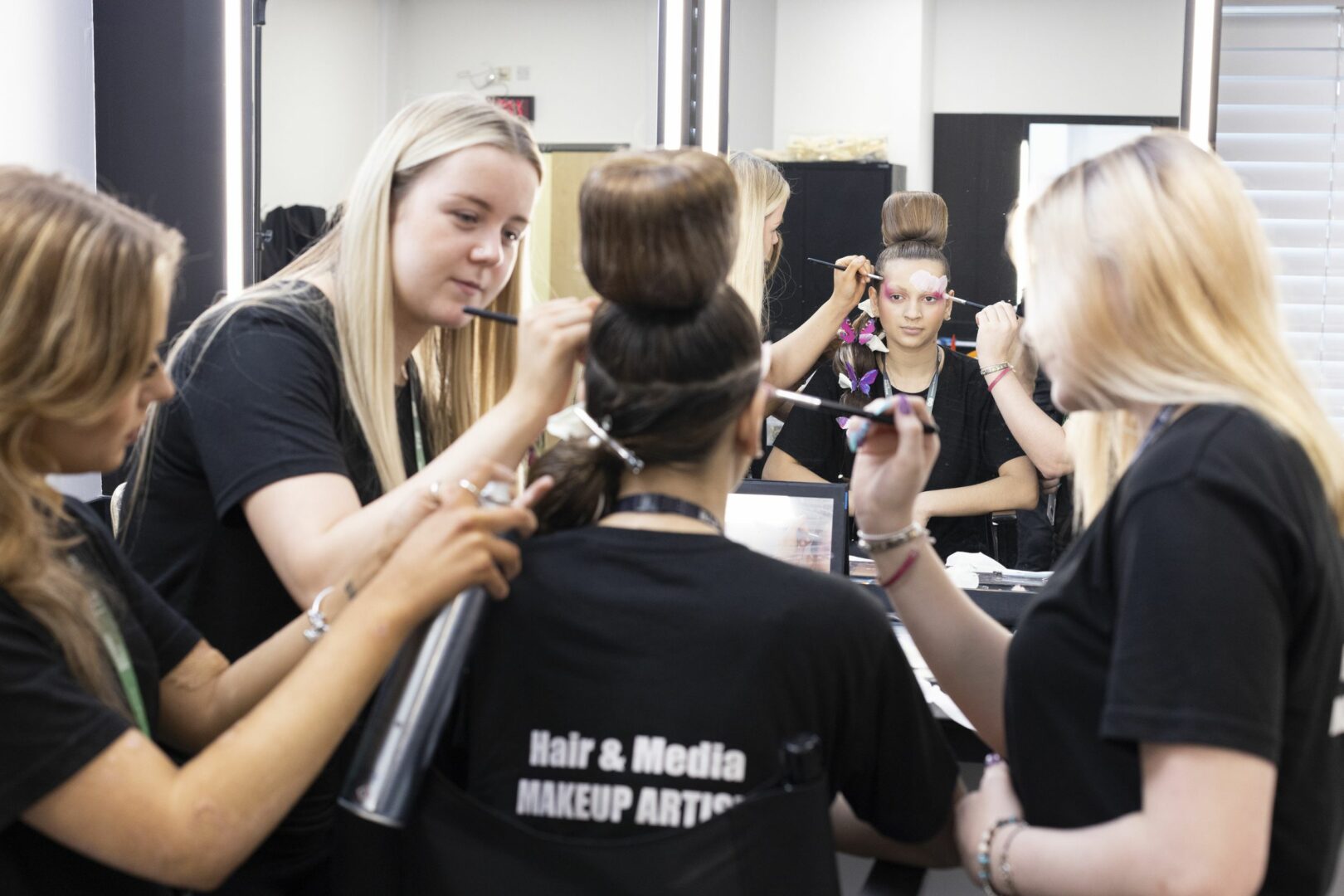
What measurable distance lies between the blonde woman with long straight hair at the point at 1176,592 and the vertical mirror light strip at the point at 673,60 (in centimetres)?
176

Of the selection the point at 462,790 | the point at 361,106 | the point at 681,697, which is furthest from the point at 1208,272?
the point at 361,106

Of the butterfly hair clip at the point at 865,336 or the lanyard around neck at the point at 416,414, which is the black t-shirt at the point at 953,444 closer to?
the butterfly hair clip at the point at 865,336

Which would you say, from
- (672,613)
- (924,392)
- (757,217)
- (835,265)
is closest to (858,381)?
(924,392)

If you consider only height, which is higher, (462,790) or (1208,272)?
(1208,272)

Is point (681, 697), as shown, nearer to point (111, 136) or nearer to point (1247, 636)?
point (1247, 636)

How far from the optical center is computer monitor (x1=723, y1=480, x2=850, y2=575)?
2.02m

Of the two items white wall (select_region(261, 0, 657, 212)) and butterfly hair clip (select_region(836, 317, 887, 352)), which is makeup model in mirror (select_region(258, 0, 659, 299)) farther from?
butterfly hair clip (select_region(836, 317, 887, 352))

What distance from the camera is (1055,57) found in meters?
2.32

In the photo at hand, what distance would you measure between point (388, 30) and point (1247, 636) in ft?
7.58

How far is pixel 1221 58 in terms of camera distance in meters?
2.50

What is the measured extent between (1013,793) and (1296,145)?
2014 mm

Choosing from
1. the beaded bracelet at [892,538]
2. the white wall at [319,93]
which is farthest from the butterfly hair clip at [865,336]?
the beaded bracelet at [892,538]

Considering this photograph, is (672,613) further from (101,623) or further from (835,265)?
(835,265)

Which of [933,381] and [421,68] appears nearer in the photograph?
[933,381]
